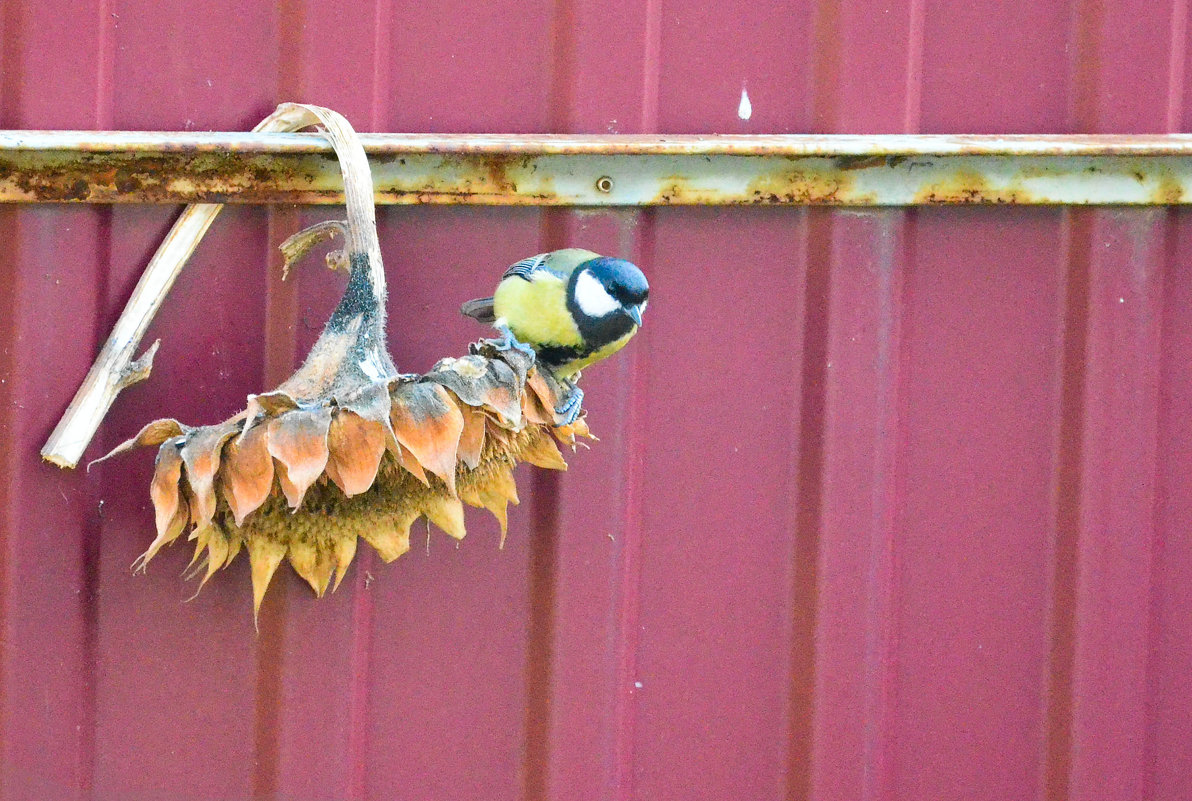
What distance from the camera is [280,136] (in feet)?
4.75

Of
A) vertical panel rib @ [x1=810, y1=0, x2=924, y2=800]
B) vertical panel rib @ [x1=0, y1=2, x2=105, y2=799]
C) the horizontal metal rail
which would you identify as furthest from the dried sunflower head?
vertical panel rib @ [x1=810, y1=0, x2=924, y2=800]

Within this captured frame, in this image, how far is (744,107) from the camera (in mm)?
1632

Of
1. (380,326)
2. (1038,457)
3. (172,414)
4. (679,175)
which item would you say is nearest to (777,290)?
(679,175)

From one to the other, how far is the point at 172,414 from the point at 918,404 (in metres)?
1.07

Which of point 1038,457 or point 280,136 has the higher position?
point 280,136

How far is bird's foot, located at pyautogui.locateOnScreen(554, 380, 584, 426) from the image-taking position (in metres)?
1.35

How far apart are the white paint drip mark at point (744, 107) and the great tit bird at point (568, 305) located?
0.30 metres

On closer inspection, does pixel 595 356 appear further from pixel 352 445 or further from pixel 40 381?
pixel 40 381

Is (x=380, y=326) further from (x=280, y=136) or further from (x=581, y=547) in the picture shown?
(x=581, y=547)

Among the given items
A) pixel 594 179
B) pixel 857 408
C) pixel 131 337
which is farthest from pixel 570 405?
pixel 131 337

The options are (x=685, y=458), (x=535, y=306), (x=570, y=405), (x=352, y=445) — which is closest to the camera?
(x=352, y=445)

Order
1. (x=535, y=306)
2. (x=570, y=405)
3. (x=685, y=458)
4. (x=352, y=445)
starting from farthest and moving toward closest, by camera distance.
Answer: (x=685, y=458)
(x=535, y=306)
(x=570, y=405)
(x=352, y=445)

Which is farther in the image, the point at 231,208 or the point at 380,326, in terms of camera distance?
the point at 231,208

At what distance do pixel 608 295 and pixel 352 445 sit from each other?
455mm
